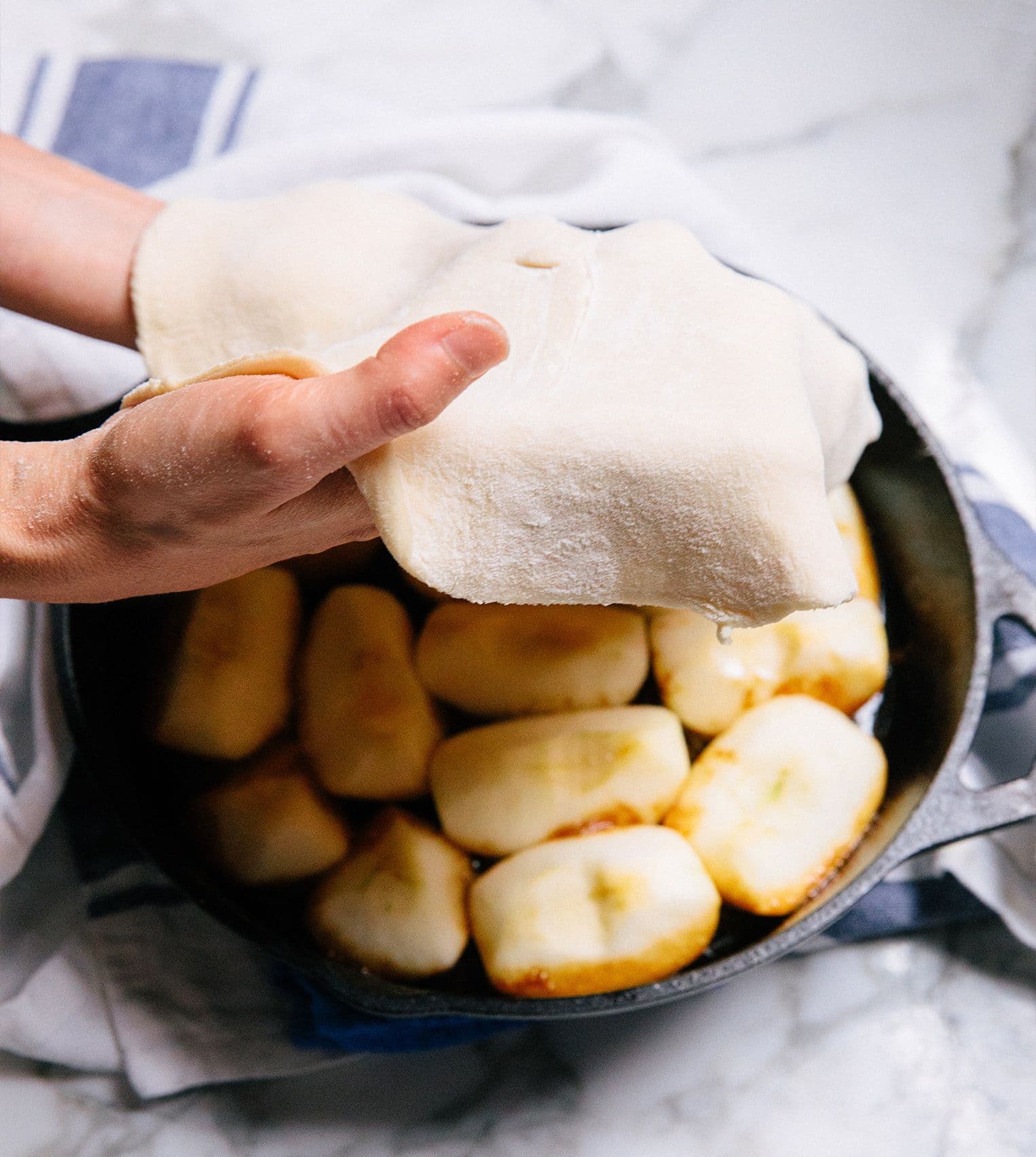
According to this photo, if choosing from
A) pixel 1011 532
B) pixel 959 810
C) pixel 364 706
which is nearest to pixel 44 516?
pixel 364 706

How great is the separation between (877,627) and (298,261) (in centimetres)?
38

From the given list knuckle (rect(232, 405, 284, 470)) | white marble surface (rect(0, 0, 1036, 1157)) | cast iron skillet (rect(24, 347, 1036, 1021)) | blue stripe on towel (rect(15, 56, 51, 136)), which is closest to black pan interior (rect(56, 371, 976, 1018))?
cast iron skillet (rect(24, 347, 1036, 1021))

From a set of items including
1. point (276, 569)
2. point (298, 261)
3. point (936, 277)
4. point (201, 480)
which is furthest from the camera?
point (936, 277)

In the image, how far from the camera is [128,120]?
2.49ft

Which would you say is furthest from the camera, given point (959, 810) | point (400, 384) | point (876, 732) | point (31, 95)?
point (31, 95)

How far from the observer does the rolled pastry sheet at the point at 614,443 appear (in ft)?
1.24

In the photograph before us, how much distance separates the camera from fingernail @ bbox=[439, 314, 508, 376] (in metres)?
0.33

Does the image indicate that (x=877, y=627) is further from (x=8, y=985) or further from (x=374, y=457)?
(x=8, y=985)

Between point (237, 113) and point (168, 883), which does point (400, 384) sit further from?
point (237, 113)

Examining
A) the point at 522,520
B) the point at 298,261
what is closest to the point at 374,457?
the point at 522,520

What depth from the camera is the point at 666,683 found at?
59 cm

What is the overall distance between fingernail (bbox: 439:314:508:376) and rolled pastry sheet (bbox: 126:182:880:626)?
0.05 metres

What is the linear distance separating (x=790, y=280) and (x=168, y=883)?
60 centimetres

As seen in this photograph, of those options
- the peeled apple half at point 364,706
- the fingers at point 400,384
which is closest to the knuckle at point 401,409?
the fingers at point 400,384
